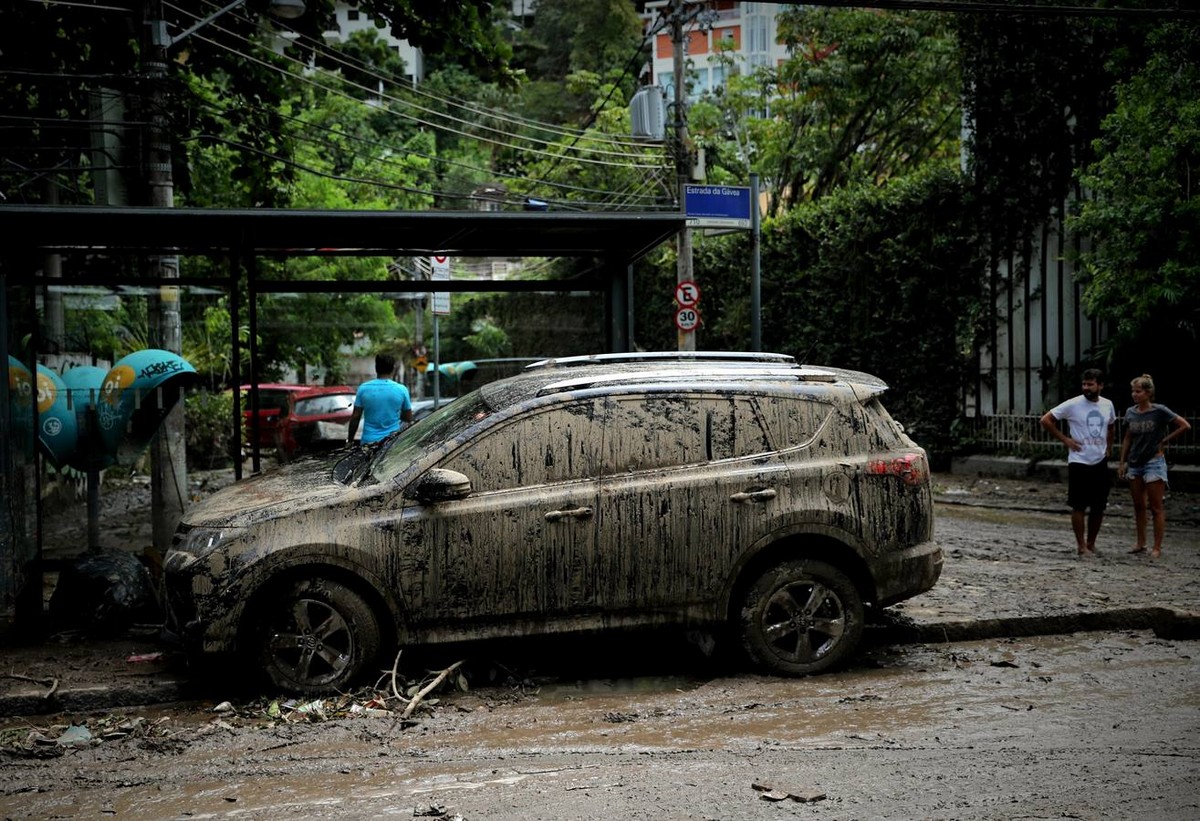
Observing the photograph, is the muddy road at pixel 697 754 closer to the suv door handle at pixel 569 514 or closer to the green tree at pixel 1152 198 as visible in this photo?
the suv door handle at pixel 569 514

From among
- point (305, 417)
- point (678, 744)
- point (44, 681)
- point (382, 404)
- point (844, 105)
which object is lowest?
point (678, 744)

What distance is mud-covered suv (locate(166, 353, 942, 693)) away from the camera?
6637 millimetres

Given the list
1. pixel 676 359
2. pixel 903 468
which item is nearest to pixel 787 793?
pixel 903 468

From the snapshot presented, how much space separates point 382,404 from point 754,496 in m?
4.48

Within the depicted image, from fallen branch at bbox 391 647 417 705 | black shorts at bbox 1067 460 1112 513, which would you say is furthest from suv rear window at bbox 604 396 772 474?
black shorts at bbox 1067 460 1112 513

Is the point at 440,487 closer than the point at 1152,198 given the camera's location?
Yes

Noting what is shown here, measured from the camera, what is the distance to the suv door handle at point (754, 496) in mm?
7004

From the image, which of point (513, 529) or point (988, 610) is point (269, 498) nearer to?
point (513, 529)

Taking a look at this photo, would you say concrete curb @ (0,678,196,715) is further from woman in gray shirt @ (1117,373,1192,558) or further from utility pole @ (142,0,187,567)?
woman in gray shirt @ (1117,373,1192,558)

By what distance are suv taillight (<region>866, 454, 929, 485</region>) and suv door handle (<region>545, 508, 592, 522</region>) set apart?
170 centimetres

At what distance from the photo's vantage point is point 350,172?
3372 cm

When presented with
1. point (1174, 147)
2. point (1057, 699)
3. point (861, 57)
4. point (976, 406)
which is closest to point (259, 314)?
point (1057, 699)

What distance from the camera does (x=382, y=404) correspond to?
10484mm

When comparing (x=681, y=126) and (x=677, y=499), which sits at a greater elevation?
(x=681, y=126)
